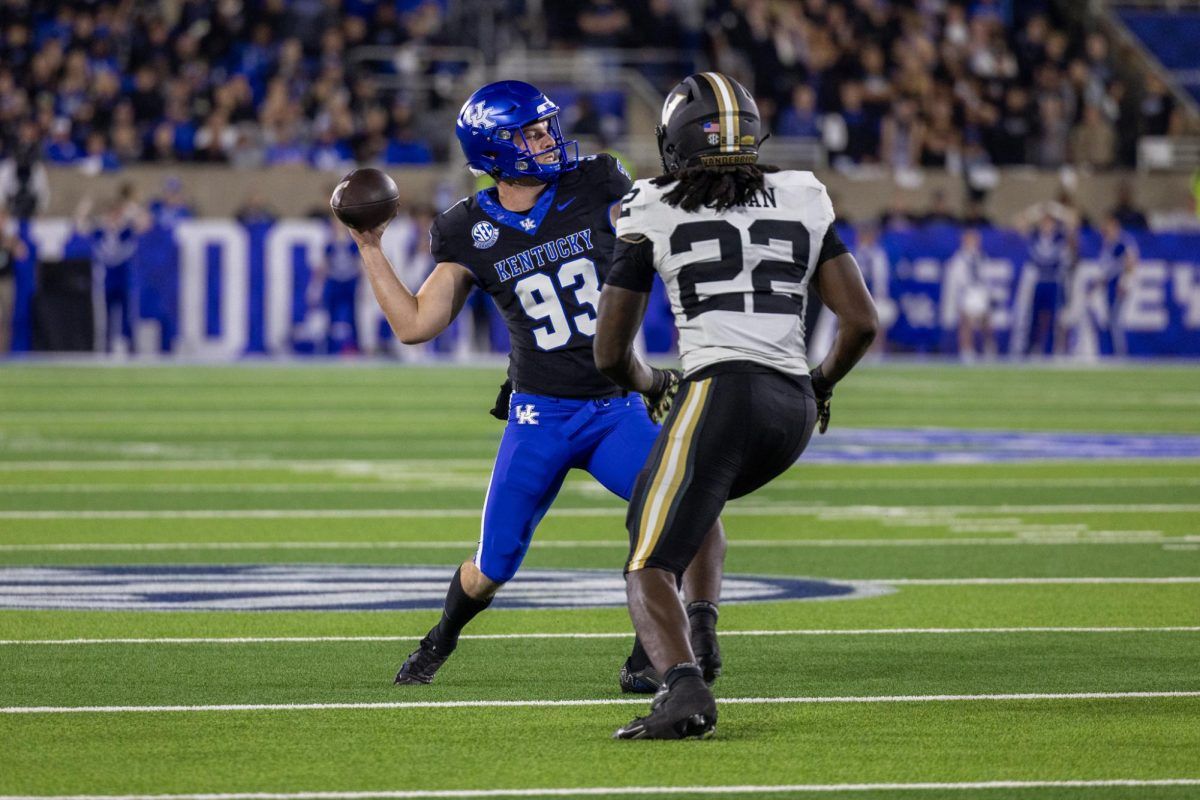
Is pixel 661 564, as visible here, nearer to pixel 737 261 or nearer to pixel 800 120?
pixel 737 261

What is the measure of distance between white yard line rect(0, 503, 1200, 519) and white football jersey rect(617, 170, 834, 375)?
5.65 meters

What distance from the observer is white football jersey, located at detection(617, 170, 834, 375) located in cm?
518

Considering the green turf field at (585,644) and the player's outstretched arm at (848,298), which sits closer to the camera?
the green turf field at (585,644)

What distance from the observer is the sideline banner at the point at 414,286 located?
24.7 m

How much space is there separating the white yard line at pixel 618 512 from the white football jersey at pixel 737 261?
565 centimetres

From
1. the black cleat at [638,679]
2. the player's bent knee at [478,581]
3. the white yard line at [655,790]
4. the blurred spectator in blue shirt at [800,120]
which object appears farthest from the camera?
the blurred spectator in blue shirt at [800,120]

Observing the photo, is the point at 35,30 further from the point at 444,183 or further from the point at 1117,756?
the point at 1117,756

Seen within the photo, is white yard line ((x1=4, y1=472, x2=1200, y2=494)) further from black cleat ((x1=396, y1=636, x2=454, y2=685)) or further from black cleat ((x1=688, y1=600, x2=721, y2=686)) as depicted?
black cleat ((x1=688, y1=600, x2=721, y2=686))

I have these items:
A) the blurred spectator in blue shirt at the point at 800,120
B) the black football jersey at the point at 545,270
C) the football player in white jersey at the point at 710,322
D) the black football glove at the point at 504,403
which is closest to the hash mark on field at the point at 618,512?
the black football glove at the point at 504,403

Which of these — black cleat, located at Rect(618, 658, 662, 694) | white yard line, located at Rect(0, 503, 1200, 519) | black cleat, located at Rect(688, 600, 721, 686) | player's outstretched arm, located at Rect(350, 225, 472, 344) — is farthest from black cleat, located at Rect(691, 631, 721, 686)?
white yard line, located at Rect(0, 503, 1200, 519)

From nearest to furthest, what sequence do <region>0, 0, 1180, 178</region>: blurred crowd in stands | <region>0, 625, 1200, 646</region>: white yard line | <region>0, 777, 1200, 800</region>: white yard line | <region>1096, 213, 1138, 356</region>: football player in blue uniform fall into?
<region>0, 777, 1200, 800</region>: white yard line
<region>0, 625, 1200, 646</region>: white yard line
<region>1096, 213, 1138, 356</region>: football player in blue uniform
<region>0, 0, 1180, 178</region>: blurred crowd in stands

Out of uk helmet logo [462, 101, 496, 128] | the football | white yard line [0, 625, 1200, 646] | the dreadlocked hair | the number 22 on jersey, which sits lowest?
white yard line [0, 625, 1200, 646]

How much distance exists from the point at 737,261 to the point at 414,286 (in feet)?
62.9

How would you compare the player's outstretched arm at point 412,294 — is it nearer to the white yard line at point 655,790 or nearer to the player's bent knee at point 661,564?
the player's bent knee at point 661,564
